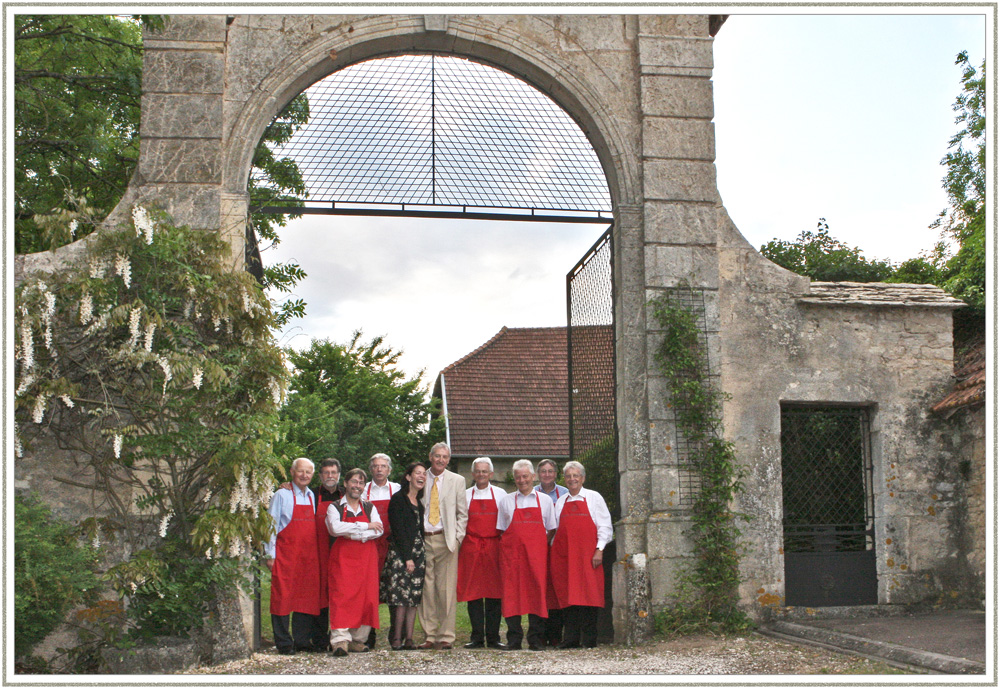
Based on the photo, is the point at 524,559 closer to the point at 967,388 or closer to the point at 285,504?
the point at 285,504

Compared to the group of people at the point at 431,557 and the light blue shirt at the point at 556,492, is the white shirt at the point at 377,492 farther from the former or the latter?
the light blue shirt at the point at 556,492

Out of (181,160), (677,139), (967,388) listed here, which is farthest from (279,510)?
(967,388)

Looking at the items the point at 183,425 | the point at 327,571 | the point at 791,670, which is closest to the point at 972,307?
the point at 791,670

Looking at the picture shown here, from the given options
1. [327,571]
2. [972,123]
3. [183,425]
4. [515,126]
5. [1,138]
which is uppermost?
[972,123]

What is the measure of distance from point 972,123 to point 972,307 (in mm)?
7510

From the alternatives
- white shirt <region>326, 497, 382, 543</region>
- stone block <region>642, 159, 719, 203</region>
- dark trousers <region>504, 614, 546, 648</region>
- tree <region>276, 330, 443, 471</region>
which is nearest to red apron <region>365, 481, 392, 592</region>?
white shirt <region>326, 497, 382, 543</region>

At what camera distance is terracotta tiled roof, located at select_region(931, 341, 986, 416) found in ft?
24.5

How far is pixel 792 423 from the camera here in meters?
8.15

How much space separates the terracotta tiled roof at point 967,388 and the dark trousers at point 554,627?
361 centimetres

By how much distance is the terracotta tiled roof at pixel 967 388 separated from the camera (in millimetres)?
7453

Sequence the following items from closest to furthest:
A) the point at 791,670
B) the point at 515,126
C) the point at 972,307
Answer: the point at 791,670, the point at 515,126, the point at 972,307

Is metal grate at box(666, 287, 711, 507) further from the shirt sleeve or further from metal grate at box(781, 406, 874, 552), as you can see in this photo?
the shirt sleeve

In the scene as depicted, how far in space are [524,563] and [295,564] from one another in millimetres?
1743

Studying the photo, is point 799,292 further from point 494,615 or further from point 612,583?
point 494,615
